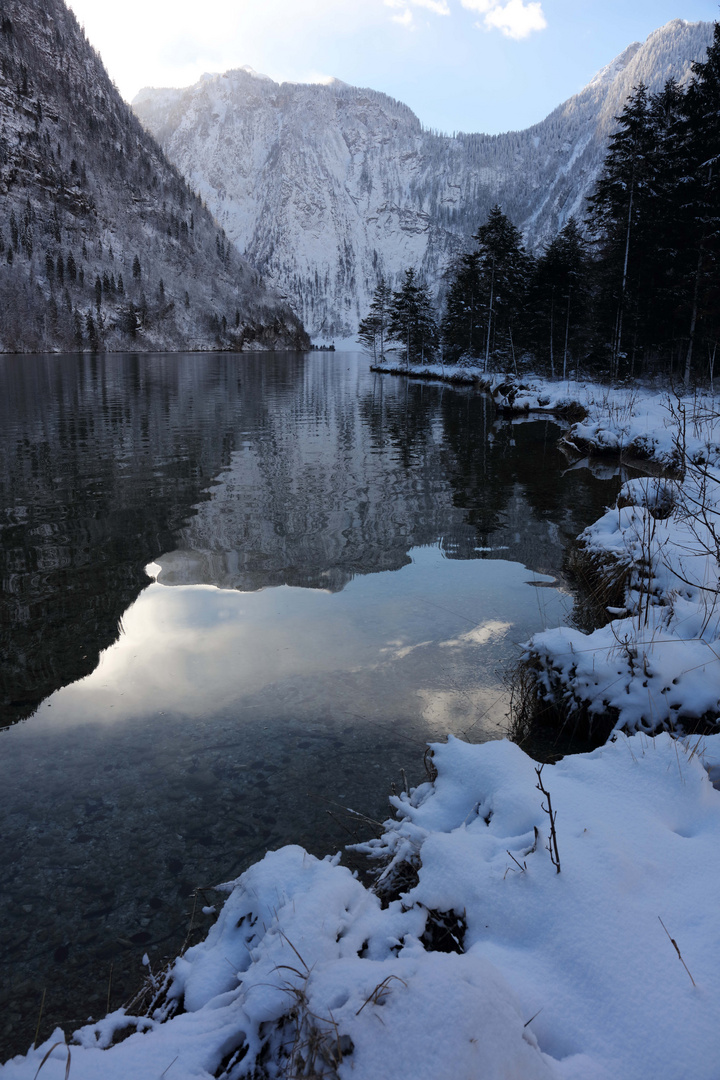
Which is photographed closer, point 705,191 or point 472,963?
point 472,963

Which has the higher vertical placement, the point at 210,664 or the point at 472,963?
the point at 472,963

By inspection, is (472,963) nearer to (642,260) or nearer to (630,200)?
(642,260)

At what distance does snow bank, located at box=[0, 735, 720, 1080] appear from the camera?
163cm

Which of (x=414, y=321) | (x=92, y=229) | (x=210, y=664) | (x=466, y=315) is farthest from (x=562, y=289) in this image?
(x=92, y=229)

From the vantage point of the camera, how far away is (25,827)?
358 centimetres

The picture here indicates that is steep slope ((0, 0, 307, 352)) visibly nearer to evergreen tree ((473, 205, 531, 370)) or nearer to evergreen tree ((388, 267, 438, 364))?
evergreen tree ((388, 267, 438, 364))

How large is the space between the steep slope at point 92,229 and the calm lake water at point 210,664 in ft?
292

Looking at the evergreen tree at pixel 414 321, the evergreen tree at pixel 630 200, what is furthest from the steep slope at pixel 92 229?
the evergreen tree at pixel 630 200

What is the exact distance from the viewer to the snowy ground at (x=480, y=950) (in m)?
1.64

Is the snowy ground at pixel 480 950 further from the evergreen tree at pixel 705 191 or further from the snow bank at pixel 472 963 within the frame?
the evergreen tree at pixel 705 191

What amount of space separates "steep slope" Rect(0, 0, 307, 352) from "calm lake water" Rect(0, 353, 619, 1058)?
89017 mm

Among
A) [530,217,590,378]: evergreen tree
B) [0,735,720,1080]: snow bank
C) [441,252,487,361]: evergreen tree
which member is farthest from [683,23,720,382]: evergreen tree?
[0,735,720,1080]: snow bank

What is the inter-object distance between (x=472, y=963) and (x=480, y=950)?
0.97 feet

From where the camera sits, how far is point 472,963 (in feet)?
6.01
